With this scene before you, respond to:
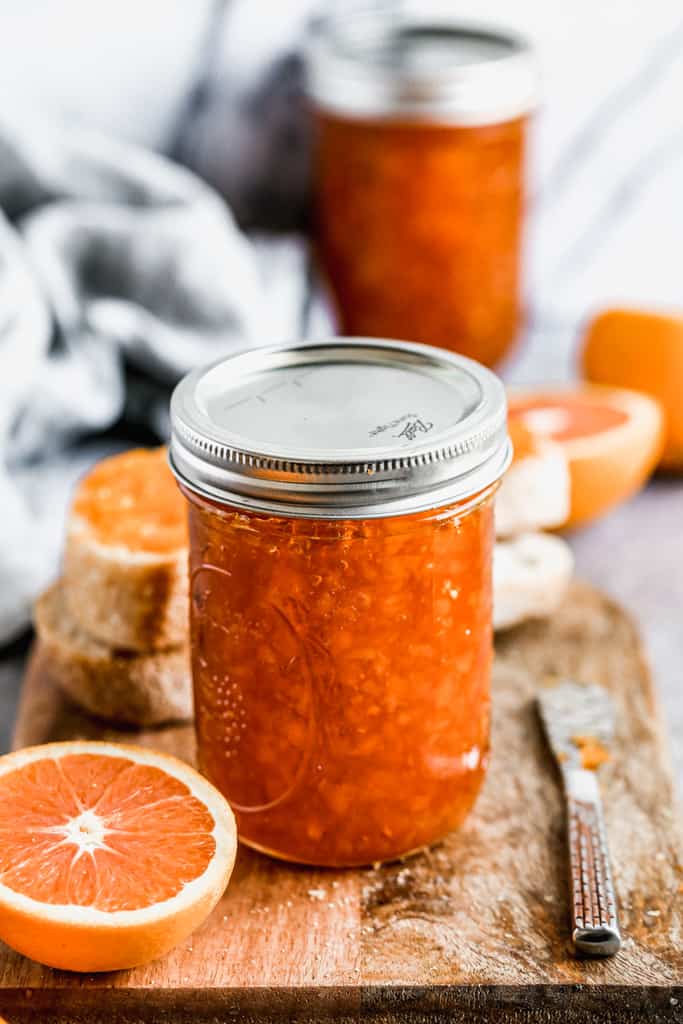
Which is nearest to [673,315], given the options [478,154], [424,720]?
[478,154]

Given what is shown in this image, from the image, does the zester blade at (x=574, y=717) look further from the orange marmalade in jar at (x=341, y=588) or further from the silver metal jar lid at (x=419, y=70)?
the silver metal jar lid at (x=419, y=70)

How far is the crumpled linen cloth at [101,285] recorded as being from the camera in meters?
1.91

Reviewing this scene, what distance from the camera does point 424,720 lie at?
122cm

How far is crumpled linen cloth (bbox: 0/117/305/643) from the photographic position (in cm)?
191

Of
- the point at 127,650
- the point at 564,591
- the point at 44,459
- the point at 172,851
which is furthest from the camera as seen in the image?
the point at 44,459

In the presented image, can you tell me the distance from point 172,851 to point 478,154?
1359mm

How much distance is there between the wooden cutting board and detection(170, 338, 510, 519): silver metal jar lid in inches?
12.2

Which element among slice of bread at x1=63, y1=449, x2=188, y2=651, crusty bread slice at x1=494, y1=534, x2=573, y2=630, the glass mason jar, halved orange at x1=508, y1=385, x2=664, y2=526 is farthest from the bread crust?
the glass mason jar

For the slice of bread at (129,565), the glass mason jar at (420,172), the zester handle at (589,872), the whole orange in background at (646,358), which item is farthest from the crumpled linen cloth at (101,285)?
the zester handle at (589,872)

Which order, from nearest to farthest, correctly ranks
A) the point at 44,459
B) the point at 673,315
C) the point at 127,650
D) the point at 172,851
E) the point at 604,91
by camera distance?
the point at 172,851
the point at 127,650
the point at 44,459
the point at 673,315
the point at 604,91

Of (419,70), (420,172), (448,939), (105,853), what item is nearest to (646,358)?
(420,172)

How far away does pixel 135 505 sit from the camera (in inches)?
60.4

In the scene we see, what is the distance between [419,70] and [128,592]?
3.45 ft

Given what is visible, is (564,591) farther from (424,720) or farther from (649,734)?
(424,720)
